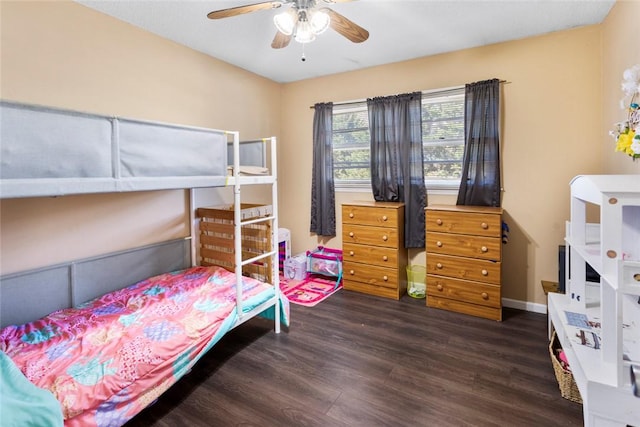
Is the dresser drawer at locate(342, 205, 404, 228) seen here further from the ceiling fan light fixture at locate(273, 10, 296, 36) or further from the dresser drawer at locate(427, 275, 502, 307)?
the ceiling fan light fixture at locate(273, 10, 296, 36)

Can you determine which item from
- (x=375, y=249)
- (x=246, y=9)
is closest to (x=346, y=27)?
(x=246, y=9)

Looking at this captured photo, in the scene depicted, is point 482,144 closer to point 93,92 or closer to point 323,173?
point 323,173

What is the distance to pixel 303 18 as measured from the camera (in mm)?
1867

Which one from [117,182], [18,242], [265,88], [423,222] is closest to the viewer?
[117,182]

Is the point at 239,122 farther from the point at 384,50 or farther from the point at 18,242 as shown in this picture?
the point at 18,242

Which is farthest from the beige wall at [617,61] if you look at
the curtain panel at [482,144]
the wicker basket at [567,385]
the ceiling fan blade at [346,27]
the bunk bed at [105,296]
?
the bunk bed at [105,296]

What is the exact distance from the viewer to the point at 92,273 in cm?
241

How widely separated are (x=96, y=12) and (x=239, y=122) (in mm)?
1563

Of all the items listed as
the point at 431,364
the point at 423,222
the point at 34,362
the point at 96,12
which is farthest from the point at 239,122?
the point at 431,364

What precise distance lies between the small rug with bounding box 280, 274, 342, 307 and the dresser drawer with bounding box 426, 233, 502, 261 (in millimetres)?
1211

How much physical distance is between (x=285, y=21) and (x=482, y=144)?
2.17m

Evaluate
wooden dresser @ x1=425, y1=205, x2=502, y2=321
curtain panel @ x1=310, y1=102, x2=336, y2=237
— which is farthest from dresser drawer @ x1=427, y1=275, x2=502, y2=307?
curtain panel @ x1=310, y1=102, x2=336, y2=237

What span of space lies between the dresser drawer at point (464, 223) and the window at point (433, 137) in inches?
19.5

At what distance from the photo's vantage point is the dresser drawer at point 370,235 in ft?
10.8
